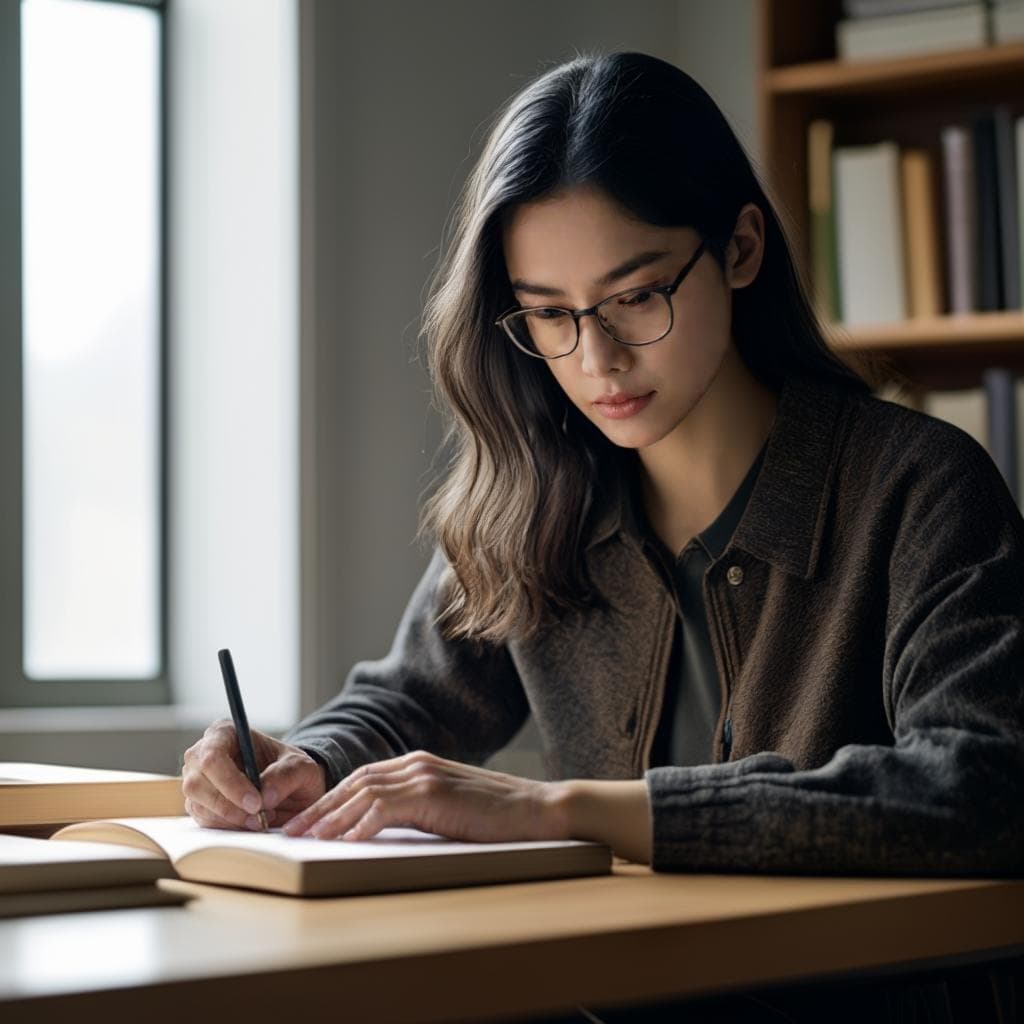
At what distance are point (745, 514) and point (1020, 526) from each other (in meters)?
0.26

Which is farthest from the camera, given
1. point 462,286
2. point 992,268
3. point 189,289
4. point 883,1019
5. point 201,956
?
point 189,289

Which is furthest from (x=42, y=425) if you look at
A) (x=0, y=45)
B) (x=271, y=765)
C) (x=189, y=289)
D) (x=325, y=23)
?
(x=271, y=765)

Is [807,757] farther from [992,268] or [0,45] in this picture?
[0,45]

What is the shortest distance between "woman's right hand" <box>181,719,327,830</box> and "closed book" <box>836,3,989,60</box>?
172cm

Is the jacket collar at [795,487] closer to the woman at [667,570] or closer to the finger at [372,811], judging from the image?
the woman at [667,570]

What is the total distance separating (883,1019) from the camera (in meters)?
1.02

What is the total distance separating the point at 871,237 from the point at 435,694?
1318 mm

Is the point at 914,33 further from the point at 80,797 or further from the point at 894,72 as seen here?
the point at 80,797

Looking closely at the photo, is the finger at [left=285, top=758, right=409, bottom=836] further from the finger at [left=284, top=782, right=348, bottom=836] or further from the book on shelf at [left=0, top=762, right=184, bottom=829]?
the book on shelf at [left=0, top=762, right=184, bottom=829]

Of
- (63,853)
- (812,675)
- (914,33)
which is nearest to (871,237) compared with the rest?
(914,33)

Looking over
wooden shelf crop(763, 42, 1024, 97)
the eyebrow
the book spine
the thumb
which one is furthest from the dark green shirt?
wooden shelf crop(763, 42, 1024, 97)

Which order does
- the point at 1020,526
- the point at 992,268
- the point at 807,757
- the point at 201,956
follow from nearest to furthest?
the point at 201,956 → the point at 1020,526 → the point at 807,757 → the point at 992,268

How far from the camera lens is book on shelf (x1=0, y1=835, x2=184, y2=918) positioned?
0.93 m

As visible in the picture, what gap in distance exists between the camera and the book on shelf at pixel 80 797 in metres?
1.35
